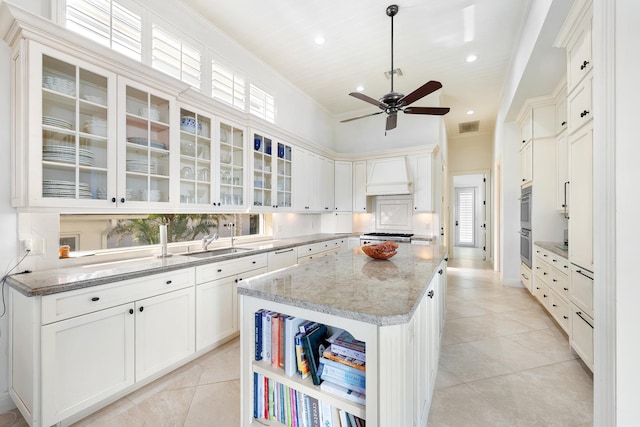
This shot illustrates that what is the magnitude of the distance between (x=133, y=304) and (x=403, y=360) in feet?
6.02

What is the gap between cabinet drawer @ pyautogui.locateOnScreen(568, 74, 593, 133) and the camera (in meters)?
2.11

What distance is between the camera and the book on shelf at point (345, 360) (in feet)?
3.76

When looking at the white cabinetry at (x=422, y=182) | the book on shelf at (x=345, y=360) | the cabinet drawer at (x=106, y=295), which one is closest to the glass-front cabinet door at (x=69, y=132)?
the cabinet drawer at (x=106, y=295)

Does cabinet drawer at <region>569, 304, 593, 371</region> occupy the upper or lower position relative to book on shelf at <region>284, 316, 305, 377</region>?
lower

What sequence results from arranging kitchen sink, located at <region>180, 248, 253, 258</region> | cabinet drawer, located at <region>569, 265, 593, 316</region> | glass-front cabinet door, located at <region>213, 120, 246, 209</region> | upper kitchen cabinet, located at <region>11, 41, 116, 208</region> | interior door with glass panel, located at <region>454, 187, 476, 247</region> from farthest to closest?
interior door with glass panel, located at <region>454, 187, 476, 247</region>
glass-front cabinet door, located at <region>213, 120, 246, 209</region>
kitchen sink, located at <region>180, 248, 253, 258</region>
cabinet drawer, located at <region>569, 265, 593, 316</region>
upper kitchen cabinet, located at <region>11, 41, 116, 208</region>

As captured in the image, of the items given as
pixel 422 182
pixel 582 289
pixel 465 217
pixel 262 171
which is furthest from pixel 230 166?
pixel 465 217

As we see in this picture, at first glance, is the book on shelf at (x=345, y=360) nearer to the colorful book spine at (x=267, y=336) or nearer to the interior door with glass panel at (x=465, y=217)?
the colorful book spine at (x=267, y=336)

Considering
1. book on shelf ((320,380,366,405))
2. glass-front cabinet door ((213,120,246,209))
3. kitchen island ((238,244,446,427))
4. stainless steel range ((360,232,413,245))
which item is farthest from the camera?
stainless steel range ((360,232,413,245))

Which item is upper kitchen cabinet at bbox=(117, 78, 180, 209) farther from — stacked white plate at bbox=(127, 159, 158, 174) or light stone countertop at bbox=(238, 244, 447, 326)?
light stone countertop at bbox=(238, 244, 447, 326)

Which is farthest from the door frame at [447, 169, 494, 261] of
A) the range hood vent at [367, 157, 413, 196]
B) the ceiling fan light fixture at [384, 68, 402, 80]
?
the ceiling fan light fixture at [384, 68, 402, 80]

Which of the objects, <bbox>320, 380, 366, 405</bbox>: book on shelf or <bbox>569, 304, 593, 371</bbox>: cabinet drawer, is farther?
<bbox>569, 304, 593, 371</bbox>: cabinet drawer

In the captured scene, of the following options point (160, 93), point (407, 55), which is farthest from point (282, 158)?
point (407, 55)

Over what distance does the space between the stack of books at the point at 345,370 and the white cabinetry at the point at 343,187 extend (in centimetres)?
420

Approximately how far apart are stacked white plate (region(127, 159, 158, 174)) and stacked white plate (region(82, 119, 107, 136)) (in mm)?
256
